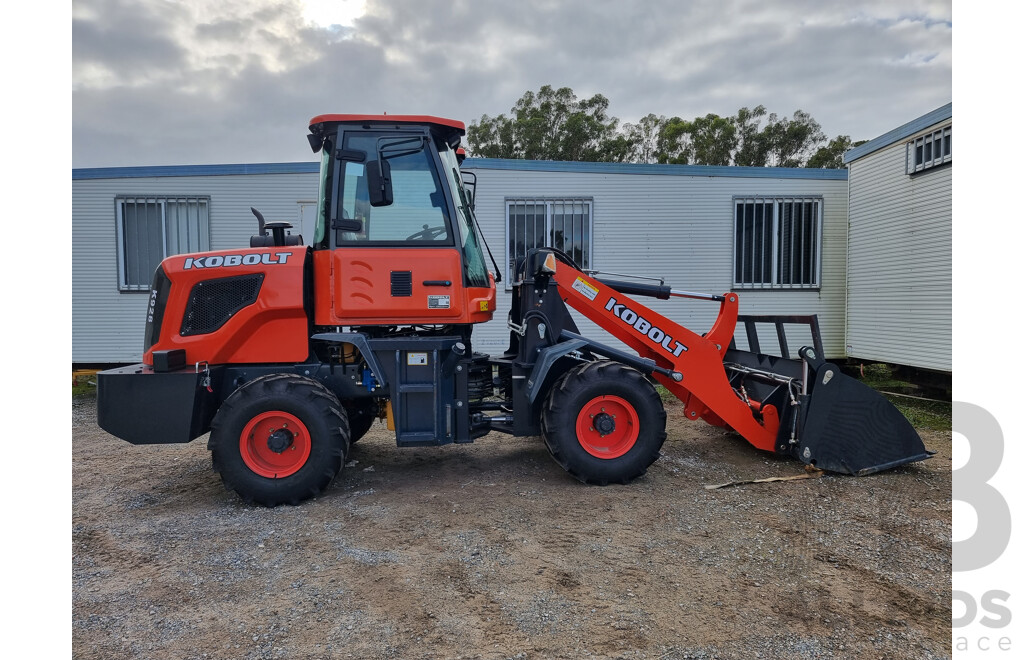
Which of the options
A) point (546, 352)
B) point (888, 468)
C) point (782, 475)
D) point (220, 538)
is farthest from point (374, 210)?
point (888, 468)

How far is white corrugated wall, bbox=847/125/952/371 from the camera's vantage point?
25.0 feet

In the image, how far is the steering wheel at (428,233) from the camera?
179 inches

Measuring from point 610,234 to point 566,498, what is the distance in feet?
19.7

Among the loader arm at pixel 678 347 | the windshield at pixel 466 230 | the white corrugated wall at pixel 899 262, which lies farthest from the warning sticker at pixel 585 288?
the white corrugated wall at pixel 899 262

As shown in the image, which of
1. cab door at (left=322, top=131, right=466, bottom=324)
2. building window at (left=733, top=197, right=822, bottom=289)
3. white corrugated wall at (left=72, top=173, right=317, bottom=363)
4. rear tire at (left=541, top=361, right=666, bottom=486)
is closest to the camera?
cab door at (left=322, top=131, right=466, bottom=324)

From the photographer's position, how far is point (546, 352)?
475 cm

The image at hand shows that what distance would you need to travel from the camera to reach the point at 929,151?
774cm

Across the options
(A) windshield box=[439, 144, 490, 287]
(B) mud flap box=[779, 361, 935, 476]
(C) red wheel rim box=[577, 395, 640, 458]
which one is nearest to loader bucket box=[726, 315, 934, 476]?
(B) mud flap box=[779, 361, 935, 476]

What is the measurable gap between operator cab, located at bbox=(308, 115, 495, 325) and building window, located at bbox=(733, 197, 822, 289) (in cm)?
661

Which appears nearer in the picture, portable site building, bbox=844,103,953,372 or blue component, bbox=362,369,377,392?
blue component, bbox=362,369,377,392

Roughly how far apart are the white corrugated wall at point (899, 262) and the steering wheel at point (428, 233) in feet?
21.7

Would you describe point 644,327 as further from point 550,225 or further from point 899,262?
point 899,262

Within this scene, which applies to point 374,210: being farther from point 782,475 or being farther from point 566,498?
point 782,475

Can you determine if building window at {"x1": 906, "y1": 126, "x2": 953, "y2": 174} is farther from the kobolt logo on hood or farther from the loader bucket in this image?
the kobolt logo on hood
